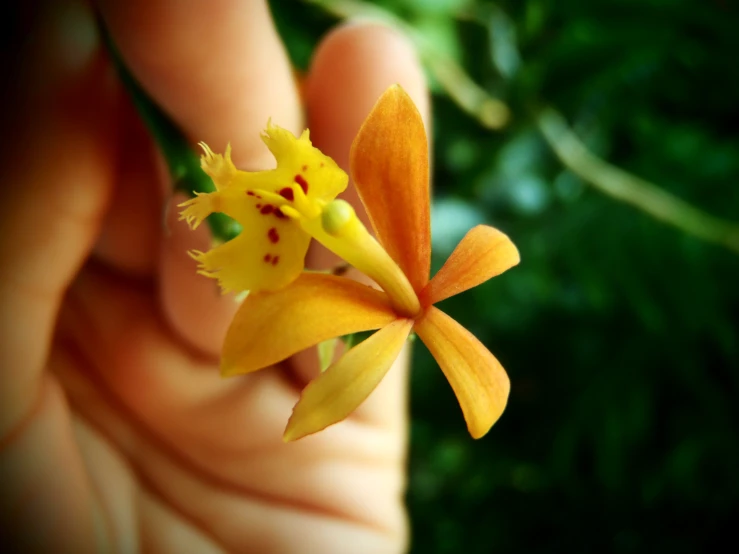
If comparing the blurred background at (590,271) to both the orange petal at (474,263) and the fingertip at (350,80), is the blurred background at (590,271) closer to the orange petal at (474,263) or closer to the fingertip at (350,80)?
the fingertip at (350,80)

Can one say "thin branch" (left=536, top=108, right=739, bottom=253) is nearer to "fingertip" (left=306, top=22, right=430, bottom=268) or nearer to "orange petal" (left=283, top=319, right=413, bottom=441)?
"fingertip" (left=306, top=22, right=430, bottom=268)

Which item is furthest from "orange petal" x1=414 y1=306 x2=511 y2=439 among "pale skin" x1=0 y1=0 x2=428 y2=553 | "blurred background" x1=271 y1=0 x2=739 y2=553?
"blurred background" x1=271 y1=0 x2=739 y2=553

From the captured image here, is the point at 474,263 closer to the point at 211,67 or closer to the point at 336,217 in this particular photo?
the point at 336,217

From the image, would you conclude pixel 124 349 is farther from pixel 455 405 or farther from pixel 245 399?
pixel 455 405

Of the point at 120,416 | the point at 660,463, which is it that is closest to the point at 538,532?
the point at 660,463

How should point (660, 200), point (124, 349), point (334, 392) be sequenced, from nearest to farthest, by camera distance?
1. point (334, 392)
2. point (124, 349)
3. point (660, 200)

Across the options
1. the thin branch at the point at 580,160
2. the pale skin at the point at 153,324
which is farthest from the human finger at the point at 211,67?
the thin branch at the point at 580,160
